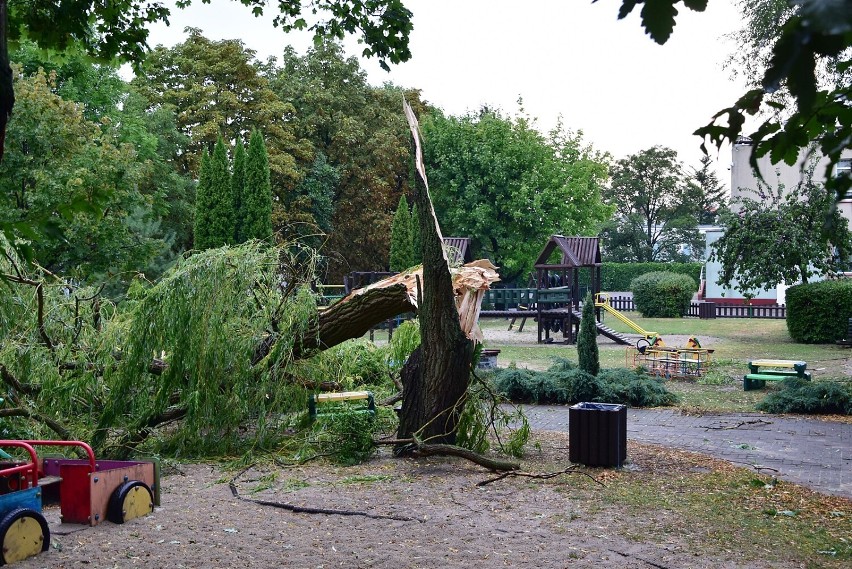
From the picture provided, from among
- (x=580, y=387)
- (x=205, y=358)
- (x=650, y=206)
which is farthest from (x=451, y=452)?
(x=650, y=206)

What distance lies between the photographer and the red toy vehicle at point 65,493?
5.19 m

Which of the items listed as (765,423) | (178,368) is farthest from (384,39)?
(765,423)

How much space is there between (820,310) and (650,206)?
39919 mm

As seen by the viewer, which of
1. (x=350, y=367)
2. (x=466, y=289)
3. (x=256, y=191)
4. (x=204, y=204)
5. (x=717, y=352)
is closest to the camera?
(x=466, y=289)

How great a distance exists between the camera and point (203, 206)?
96.9 feet

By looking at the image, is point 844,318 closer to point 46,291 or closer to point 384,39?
point 384,39

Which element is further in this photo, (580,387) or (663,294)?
(663,294)

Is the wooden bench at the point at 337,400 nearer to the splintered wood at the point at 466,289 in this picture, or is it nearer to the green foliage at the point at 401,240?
the splintered wood at the point at 466,289

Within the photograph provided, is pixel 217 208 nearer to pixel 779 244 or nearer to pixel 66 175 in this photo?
pixel 66 175

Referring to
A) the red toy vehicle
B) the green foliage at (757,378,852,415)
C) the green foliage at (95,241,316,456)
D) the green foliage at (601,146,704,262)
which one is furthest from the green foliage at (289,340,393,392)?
the green foliage at (601,146,704,262)

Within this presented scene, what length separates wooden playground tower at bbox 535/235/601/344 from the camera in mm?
26438

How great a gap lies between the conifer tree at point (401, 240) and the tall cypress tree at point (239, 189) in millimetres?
7283

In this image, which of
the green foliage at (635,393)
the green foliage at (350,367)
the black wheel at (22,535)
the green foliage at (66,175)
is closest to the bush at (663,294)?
the green foliage at (66,175)

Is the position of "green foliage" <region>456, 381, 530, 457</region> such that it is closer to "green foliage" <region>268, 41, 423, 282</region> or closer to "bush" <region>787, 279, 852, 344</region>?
"bush" <region>787, 279, 852, 344</region>
